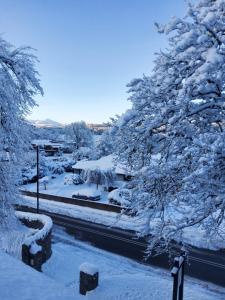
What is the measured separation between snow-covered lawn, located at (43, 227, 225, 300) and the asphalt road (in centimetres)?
74

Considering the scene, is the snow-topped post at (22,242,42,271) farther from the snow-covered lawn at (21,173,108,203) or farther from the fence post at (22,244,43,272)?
the snow-covered lawn at (21,173,108,203)

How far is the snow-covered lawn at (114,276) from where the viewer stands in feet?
38.9

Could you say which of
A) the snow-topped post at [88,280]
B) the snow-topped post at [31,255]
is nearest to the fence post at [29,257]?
the snow-topped post at [31,255]

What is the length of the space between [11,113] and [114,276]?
8206mm

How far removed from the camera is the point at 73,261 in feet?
61.3

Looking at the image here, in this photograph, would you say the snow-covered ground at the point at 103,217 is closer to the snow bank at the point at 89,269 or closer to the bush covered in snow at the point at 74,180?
the bush covered in snow at the point at 74,180

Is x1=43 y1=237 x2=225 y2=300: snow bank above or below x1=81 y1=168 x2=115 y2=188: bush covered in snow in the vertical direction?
below

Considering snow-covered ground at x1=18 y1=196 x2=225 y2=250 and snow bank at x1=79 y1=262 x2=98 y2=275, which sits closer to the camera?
snow bank at x1=79 y1=262 x2=98 y2=275

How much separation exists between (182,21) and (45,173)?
1871 inches

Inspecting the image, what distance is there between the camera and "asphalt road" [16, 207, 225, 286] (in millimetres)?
17031

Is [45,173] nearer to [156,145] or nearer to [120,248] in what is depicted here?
[120,248]

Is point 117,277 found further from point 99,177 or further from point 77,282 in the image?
point 99,177

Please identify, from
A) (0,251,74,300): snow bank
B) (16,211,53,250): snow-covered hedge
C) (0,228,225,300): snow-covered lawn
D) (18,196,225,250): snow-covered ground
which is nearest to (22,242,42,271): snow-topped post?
(16,211,53,250): snow-covered hedge

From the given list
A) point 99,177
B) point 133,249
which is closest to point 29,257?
point 133,249
